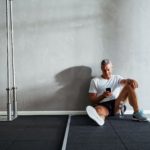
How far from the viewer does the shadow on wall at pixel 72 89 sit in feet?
14.5

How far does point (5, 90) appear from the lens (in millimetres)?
4441

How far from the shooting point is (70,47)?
14.5 ft

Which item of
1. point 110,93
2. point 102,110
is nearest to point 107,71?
point 110,93

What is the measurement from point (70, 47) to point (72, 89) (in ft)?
2.10

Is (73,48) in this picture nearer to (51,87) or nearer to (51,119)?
(51,87)

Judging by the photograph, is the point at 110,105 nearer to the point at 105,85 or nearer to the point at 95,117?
the point at 105,85

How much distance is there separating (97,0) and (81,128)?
2020 mm

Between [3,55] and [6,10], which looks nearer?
[6,10]

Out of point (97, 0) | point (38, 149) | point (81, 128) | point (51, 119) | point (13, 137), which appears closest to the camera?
point (38, 149)

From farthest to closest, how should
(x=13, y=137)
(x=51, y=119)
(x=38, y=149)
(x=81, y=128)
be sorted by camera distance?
(x=51, y=119) < (x=81, y=128) < (x=13, y=137) < (x=38, y=149)

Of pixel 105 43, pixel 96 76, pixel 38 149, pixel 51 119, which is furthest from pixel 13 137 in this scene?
pixel 105 43

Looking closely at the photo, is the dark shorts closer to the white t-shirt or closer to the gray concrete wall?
the white t-shirt

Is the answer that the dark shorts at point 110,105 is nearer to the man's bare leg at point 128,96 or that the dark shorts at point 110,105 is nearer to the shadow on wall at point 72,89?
the man's bare leg at point 128,96

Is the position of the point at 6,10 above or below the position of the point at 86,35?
above
